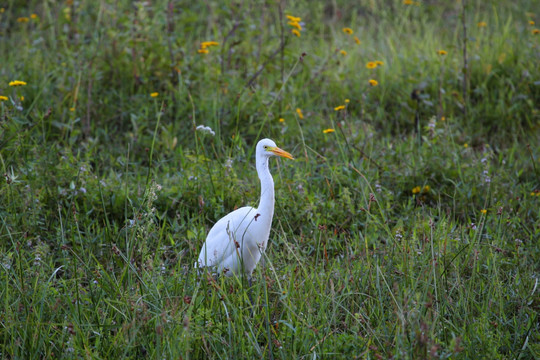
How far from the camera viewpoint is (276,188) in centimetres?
338

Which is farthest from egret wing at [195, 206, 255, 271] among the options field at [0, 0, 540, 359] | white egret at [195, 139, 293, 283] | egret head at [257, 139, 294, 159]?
egret head at [257, 139, 294, 159]

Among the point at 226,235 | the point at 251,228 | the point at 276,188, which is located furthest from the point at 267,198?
the point at 276,188

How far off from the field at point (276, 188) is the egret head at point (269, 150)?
0.27 m

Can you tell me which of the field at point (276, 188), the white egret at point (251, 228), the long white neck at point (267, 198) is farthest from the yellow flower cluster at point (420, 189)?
the long white neck at point (267, 198)

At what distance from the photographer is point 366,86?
15.5ft

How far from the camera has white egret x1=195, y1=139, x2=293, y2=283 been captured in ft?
8.64

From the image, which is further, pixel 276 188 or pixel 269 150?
pixel 276 188

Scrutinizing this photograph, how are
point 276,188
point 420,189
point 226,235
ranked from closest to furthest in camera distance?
point 226,235, point 276,188, point 420,189

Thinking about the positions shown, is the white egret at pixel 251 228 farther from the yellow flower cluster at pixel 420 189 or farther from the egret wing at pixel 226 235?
the yellow flower cluster at pixel 420 189

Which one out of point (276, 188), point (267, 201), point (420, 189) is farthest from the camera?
point (420, 189)

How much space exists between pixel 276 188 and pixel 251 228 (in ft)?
2.40

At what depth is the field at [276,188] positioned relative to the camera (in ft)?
7.04

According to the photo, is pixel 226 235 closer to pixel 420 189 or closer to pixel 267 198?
pixel 267 198

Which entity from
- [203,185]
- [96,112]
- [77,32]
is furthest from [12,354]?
[77,32]
